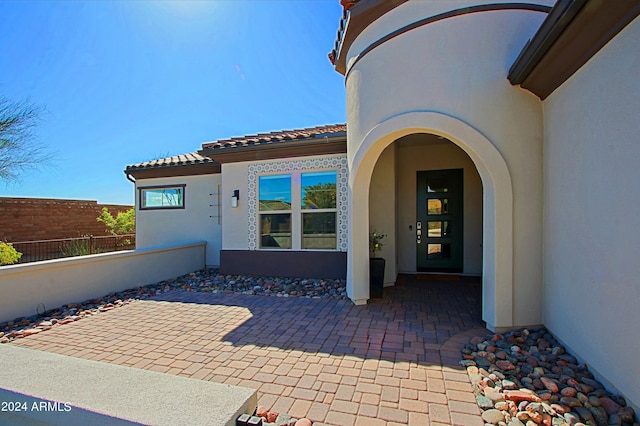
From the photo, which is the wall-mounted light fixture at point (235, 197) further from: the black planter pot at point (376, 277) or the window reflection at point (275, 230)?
the black planter pot at point (376, 277)

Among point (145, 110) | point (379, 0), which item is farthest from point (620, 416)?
point (145, 110)

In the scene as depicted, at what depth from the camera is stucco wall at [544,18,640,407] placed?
2705 mm

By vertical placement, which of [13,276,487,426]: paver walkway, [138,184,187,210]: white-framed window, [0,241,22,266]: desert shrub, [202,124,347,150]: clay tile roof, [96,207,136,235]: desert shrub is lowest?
[13,276,487,426]: paver walkway

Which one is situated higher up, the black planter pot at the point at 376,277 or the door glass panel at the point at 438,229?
the door glass panel at the point at 438,229

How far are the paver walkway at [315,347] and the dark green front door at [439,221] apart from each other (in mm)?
2125

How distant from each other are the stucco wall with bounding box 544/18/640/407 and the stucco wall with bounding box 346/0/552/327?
0.22 meters

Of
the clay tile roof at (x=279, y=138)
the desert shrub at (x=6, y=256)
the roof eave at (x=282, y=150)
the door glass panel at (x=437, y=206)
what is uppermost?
the clay tile roof at (x=279, y=138)

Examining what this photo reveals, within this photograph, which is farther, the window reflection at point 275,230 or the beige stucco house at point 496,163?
the window reflection at point 275,230

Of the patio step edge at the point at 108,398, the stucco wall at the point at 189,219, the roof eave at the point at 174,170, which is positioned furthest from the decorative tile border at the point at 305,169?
the patio step edge at the point at 108,398

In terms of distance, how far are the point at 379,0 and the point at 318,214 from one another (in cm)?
500

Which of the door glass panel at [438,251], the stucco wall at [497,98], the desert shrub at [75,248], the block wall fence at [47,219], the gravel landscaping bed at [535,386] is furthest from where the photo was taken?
the block wall fence at [47,219]

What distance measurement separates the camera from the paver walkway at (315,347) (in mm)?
2955

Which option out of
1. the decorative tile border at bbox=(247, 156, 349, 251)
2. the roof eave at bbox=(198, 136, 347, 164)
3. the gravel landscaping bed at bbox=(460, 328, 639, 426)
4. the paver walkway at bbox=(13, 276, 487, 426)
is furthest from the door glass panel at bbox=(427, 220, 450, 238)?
the gravel landscaping bed at bbox=(460, 328, 639, 426)

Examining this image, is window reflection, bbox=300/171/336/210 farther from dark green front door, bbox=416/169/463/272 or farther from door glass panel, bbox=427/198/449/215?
door glass panel, bbox=427/198/449/215
